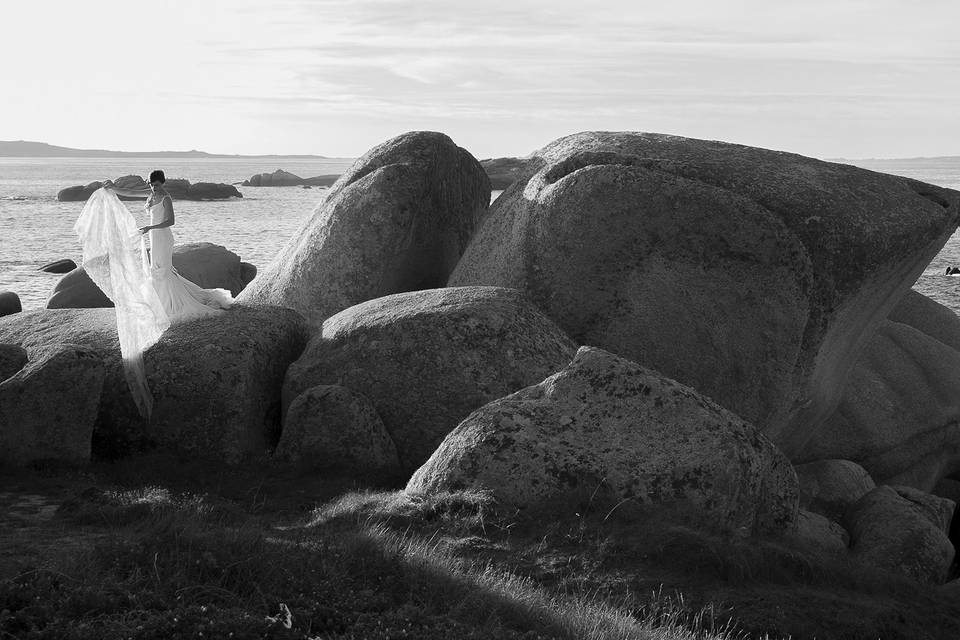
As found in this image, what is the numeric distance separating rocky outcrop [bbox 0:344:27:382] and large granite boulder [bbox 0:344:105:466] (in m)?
0.72

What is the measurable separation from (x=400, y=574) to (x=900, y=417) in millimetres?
13812

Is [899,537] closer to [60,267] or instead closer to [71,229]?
[60,267]

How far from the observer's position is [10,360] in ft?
48.4

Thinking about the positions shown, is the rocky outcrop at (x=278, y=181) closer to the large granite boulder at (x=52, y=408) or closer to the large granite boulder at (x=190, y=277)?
the large granite boulder at (x=190, y=277)

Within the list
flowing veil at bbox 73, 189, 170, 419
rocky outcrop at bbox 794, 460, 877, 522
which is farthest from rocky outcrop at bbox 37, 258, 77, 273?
rocky outcrop at bbox 794, 460, 877, 522

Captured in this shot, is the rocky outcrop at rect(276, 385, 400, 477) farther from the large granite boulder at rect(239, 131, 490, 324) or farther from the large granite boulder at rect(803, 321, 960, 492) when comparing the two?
the large granite boulder at rect(803, 321, 960, 492)

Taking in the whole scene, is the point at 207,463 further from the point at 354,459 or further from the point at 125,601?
the point at 125,601

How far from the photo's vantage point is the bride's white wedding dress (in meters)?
15.9

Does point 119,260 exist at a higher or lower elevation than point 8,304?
higher

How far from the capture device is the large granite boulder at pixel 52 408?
44.2 ft

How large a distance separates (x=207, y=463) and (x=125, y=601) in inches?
273

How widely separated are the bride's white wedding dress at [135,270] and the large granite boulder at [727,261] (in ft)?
16.4

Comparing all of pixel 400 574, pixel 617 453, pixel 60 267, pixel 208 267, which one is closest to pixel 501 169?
pixel 60 267

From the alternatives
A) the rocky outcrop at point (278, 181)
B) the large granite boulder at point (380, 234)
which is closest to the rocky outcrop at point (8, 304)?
the large granite boulder at point (380, 234)
